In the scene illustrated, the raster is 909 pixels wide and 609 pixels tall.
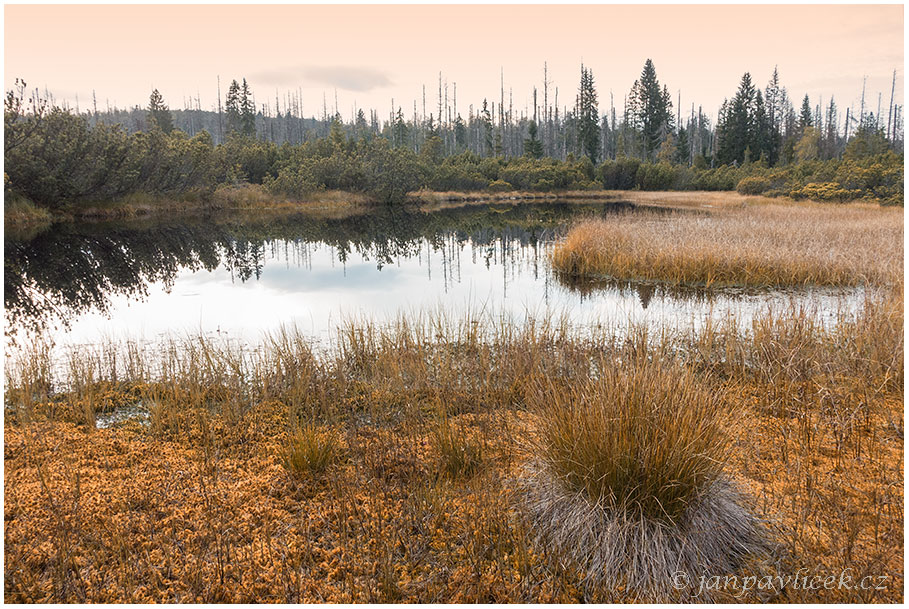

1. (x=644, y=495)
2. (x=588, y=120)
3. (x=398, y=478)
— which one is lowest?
(x=398, y=478)

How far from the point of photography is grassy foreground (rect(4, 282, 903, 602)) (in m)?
2.45

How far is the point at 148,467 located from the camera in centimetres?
354

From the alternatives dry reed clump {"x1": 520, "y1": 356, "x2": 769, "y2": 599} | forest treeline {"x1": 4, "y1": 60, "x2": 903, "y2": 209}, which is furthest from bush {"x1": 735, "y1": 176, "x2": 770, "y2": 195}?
dry reed clump {"x1": 520, "y1": 356, "x2": 769, "y2": 599}

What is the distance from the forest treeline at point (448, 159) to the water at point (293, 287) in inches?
178

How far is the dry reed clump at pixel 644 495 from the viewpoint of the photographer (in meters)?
2.42

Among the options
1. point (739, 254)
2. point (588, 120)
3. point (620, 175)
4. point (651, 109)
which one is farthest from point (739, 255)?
point (651, 109)

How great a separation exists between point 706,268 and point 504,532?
9.92 meters

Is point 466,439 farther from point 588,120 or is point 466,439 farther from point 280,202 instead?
point 588,120

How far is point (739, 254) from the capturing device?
11250 millimetres

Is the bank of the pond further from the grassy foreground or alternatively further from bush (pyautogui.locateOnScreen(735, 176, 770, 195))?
the grassy foreground

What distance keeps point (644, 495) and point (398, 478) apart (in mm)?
1474

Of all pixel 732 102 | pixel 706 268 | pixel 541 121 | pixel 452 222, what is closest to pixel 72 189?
pixel 452 222

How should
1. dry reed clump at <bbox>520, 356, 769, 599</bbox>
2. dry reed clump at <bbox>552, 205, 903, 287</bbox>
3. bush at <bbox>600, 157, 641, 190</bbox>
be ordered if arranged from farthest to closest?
bush at <bbox>600, 157, 641, 190</bbox>, dry reed clump at <bbox>552, 205, 903, 287</bbox>, dry reed clump at <bbox>520, 356, 769, 599</bbox>

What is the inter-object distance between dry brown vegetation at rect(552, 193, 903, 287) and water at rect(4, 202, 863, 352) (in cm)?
66
